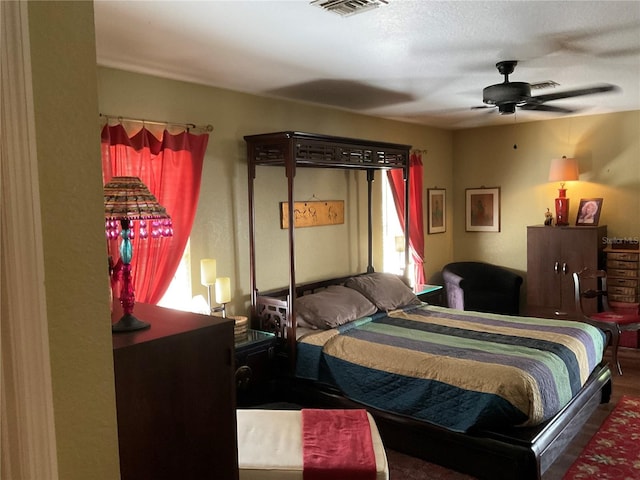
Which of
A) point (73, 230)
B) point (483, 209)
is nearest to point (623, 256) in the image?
point (483, 209)

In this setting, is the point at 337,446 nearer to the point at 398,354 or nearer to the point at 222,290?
the point at 398,354

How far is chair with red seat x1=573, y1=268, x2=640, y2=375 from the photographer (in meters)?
4.64

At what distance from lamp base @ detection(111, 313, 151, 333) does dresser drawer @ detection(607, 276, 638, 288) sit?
5374mm

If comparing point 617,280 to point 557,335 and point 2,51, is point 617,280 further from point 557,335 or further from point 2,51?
point 2,51

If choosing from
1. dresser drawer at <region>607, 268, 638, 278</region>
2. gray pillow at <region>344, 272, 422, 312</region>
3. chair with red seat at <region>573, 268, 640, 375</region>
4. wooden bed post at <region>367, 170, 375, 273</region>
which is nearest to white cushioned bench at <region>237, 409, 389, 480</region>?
gray pillow at <region>344, 272, 422, 312</region>

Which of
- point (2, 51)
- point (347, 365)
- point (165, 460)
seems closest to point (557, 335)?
point (347, 365)

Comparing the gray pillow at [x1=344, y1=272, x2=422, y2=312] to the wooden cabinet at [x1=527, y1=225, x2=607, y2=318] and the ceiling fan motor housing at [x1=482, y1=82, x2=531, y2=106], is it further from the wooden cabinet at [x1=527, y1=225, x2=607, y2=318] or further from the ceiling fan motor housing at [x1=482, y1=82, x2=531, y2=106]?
the ceiling fan motor housing at [x1=482, y1=82, x2=531, y2=106]

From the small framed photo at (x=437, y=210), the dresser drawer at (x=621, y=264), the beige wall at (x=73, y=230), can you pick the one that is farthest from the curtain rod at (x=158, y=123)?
the dresser drawer at (x=621, y=264)

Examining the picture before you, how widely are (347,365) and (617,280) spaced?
3435 mm

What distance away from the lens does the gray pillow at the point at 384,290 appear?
4.57 metres

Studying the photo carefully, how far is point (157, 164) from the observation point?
347 cm

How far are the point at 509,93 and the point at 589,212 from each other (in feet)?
9.97

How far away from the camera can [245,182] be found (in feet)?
13.4

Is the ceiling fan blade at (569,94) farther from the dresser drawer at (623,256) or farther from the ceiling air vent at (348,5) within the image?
the dresser drawer at (623,256)
